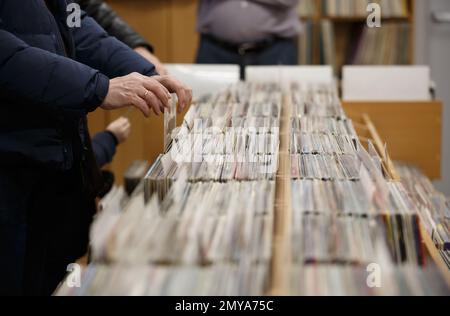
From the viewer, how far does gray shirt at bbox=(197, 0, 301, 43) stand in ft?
10.6

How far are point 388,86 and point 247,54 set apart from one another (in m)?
0.73

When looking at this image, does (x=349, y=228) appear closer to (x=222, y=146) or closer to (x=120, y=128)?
(x=222, y=146)

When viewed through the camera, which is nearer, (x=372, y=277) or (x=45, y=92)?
(x=372, y=277)

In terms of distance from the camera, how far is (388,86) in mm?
2805

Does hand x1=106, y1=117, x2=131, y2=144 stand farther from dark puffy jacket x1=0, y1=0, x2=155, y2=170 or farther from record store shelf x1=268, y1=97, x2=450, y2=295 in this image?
record store shelf x1=268, y1=97, x2=450, y2=295

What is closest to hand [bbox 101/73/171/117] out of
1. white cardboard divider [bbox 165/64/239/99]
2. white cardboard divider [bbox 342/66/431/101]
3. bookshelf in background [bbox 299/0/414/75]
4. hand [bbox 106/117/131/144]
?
white cardboard divider [bbox 165/64/239/99]

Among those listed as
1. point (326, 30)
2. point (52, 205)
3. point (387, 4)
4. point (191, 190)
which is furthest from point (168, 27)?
point (191, 190)

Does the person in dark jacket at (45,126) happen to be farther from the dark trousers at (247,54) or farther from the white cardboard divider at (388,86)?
the dark trousers at (247,54)

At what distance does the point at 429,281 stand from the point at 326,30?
358 centimetres

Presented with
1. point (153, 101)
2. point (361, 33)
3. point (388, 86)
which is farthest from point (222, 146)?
point (361, 33)

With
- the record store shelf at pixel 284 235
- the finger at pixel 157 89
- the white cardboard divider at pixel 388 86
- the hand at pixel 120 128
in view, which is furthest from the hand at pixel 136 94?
the white cardboard divider at pixel 388 86

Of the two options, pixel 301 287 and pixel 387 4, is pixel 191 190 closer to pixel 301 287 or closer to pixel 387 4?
pixel 301 287
